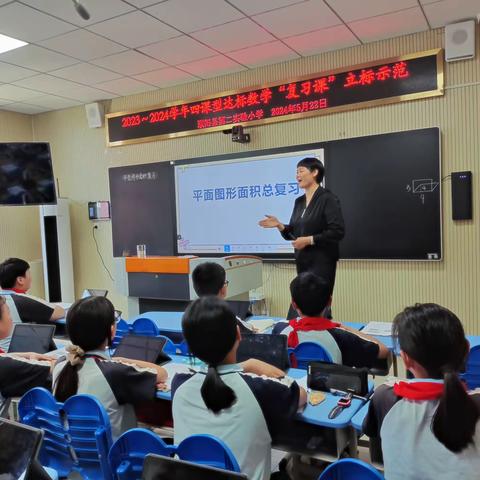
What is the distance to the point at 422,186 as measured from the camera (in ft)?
13.6

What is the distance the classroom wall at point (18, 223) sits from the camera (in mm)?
6320

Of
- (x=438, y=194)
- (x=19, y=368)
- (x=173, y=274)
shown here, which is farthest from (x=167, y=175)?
(x=19, y=368)

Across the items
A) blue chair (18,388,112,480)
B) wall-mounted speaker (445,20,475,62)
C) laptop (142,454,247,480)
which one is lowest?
blue chair (18,388,112,480)

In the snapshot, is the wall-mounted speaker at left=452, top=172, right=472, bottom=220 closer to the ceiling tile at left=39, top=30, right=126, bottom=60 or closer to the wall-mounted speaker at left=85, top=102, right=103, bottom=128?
the ceiling tile at left=39, top=30, right=126, bottom=60

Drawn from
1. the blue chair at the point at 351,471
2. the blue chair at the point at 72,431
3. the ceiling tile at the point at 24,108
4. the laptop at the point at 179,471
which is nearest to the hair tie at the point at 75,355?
the blue chair at the point at 72,431

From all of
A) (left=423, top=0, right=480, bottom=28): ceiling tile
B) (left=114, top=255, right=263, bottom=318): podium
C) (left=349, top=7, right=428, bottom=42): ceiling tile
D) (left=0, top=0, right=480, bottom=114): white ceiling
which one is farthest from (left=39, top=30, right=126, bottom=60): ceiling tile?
(left=423, top=0, right=480, bottom=28): ceiling tile

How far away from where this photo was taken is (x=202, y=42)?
4227mm

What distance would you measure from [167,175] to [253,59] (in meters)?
1.70

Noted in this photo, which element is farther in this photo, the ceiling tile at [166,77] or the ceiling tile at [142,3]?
the ceiling tile at [166,77]

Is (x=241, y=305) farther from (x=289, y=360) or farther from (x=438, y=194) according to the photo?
(x=438, y=194)

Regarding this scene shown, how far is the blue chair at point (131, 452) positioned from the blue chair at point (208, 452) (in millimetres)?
58

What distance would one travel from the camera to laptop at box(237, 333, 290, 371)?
6.51 feet

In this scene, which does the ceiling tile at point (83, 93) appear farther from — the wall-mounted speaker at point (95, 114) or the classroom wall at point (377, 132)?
the classroom wall at point (377, 132)

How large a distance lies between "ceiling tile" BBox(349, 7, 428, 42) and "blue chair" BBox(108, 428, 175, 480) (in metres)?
3.67
